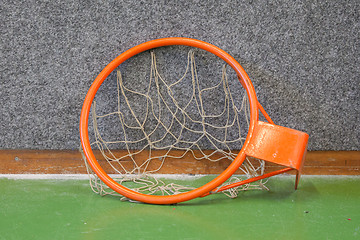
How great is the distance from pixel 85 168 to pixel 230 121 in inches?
→ 23.2

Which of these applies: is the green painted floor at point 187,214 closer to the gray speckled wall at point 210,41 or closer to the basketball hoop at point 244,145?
the basketball hoop at point 244,145

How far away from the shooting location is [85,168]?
4.88ft

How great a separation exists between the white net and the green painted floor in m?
0.19

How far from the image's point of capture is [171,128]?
147cm

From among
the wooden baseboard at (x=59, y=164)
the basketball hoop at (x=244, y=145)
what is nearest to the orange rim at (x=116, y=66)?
the basketball hoop at (x=244, y=145)

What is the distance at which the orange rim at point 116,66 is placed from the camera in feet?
3.94

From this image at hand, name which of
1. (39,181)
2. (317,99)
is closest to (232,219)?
(317,99)

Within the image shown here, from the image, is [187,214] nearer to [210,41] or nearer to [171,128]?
[171,128]

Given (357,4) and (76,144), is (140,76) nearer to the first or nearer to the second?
(76,144)

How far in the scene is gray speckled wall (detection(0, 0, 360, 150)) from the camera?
1405 mm

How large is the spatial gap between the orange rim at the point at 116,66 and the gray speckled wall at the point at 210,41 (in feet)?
0.27

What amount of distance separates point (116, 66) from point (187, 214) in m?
0.58

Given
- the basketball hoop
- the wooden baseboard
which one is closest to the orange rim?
the basketball hoop

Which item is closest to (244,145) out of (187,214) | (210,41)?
(187,214)
